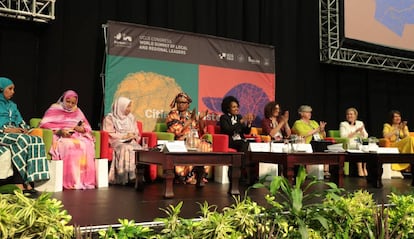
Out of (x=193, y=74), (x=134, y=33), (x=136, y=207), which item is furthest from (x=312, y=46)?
(x=136, y=207)

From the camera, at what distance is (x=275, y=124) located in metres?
4.85

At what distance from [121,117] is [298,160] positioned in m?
1.73

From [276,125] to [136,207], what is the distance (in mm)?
2720

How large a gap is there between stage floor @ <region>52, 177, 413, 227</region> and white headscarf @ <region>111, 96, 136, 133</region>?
630 millimetres

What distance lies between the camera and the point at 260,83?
17.9 ft

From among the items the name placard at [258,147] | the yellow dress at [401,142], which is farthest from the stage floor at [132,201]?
the yellow dress at [401,142]

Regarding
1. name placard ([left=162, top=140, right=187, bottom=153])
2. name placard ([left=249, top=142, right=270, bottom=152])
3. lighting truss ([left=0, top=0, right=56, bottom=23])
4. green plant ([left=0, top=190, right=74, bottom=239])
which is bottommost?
green plant ([left=0, top=190, right=74, bottom=239])

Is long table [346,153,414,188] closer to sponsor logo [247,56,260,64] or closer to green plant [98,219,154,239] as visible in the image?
sponsor logo [247,56,260,64]

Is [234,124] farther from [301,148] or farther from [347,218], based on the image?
[347,218]

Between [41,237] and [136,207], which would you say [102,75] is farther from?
[41,237]

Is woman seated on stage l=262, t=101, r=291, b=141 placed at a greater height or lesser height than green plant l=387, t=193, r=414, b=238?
greater

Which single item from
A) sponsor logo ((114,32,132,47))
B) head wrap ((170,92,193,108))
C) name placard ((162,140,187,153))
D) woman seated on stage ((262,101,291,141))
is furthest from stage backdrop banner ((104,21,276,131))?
name placard ((162,140,187,153))

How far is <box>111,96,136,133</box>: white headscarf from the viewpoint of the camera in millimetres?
4109

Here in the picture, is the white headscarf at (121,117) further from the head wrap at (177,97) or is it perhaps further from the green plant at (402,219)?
the green plant at (402,219)
